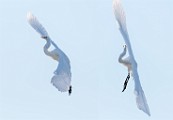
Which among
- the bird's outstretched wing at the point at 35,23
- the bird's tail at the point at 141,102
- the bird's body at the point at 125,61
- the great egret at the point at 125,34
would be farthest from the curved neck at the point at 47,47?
the bird's tail at the point at 141,102

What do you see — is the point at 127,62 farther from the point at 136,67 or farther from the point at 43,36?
the point at 43,36

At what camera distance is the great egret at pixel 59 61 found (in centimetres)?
1488

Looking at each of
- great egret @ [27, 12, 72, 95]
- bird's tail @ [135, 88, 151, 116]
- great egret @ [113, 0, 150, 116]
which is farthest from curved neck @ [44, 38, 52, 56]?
bird's tail @ [135, 88, 151, 116]

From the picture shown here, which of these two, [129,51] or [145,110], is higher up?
[129,51]

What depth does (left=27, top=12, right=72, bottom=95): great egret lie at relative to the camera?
14.9m

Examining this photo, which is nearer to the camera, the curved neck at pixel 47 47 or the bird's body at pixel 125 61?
the bird's body at pixel 125 61

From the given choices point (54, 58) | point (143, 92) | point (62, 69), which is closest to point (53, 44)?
point (54, 58)

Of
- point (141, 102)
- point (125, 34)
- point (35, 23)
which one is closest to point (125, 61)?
point (125, 34)

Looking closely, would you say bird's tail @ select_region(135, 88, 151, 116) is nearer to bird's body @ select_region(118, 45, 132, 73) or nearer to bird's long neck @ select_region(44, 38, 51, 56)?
bird's body @ select_region(118, 45, 132, 73)

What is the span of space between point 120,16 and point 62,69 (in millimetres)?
1692

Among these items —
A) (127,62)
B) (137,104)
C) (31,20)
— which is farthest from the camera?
(31,20)

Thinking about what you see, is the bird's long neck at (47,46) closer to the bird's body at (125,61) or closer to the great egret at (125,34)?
the bird's body at (125,61)

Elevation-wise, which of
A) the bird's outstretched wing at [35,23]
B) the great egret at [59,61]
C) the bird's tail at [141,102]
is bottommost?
the bird's tail at [141,102]

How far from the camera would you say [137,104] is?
14680mm
